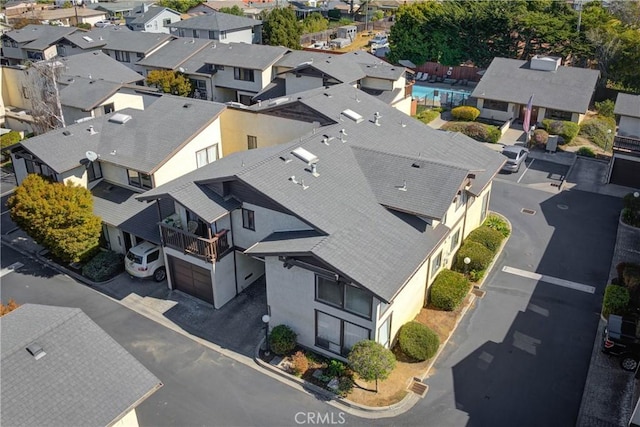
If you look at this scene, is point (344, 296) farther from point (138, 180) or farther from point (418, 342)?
point (138, 180)

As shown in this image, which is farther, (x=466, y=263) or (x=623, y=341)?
(x=466, y=263)

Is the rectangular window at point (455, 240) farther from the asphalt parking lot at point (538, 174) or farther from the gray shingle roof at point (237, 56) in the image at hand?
the gray shingle roof at point (237, 56)

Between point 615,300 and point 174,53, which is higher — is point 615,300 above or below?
A: below

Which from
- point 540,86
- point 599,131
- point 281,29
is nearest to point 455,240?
point 599,131

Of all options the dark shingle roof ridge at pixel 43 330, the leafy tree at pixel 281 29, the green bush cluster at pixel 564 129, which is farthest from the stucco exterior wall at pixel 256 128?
the leafy tree at pixel 281 29

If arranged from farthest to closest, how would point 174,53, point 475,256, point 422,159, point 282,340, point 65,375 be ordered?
point 174,53 → point 475,256 → point 422,159 → point 282,340 → point 65,375

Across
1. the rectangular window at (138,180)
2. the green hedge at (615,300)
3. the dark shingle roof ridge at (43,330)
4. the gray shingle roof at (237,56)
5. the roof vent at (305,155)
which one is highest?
the roof vent at (305,155)

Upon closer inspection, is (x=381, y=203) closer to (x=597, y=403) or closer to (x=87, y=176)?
(x=597, y=403)

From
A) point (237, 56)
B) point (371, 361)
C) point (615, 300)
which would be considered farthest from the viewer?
point (237, 56)
